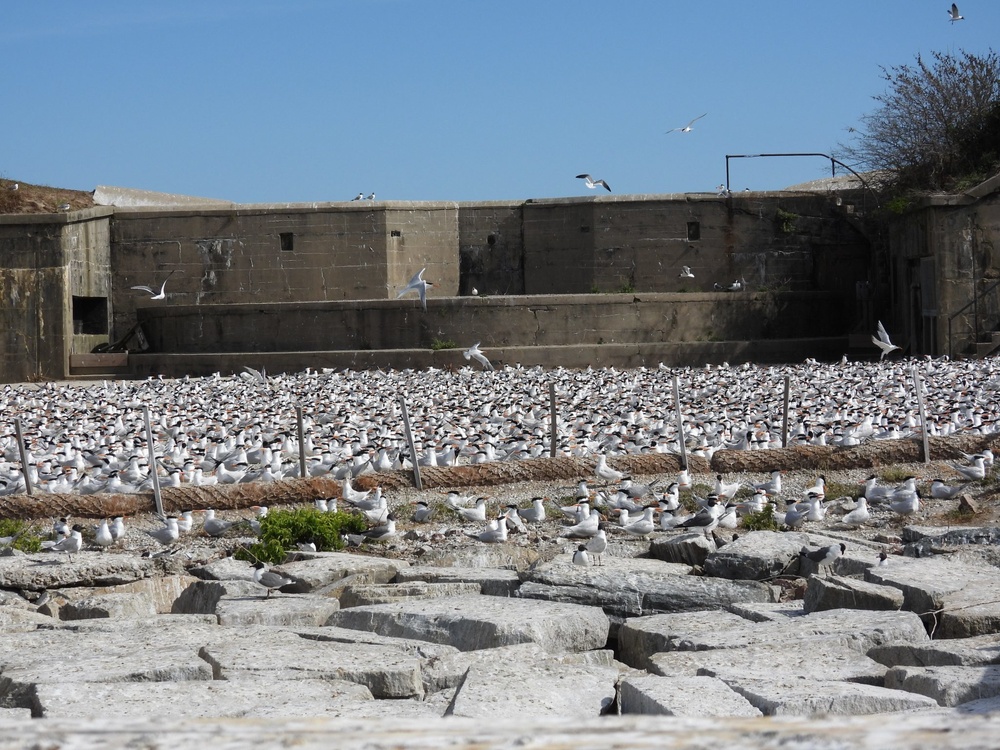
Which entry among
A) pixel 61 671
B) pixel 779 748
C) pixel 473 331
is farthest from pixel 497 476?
pixel 473 331

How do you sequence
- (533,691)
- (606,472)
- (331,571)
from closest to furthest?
1. (533,691)
2. (331,571)
3. (606,472)

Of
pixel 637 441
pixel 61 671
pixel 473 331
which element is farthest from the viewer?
pixel 473 331

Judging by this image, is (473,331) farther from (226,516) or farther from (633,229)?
(226,516)

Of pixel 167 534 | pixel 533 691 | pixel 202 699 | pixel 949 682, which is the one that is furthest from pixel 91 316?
pixel 949 682

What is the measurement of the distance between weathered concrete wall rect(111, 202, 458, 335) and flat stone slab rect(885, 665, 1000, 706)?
25.3m

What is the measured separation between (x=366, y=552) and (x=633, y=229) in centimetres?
2150

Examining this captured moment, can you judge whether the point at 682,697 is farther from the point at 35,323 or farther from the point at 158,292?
the point at 158,292

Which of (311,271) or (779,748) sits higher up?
(311,271)

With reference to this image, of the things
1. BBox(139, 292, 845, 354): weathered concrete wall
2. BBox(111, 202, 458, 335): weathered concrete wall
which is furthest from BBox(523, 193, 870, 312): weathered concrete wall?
BBox(111, 202, 458, 335): weathered concrete wall

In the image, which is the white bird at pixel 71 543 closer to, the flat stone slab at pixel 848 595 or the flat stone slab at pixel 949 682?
the flat stone slab at pixel 848 595

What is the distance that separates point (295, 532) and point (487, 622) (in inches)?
145

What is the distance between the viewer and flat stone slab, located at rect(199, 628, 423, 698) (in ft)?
17.4

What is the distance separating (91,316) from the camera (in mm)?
30688

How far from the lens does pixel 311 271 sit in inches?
1185
